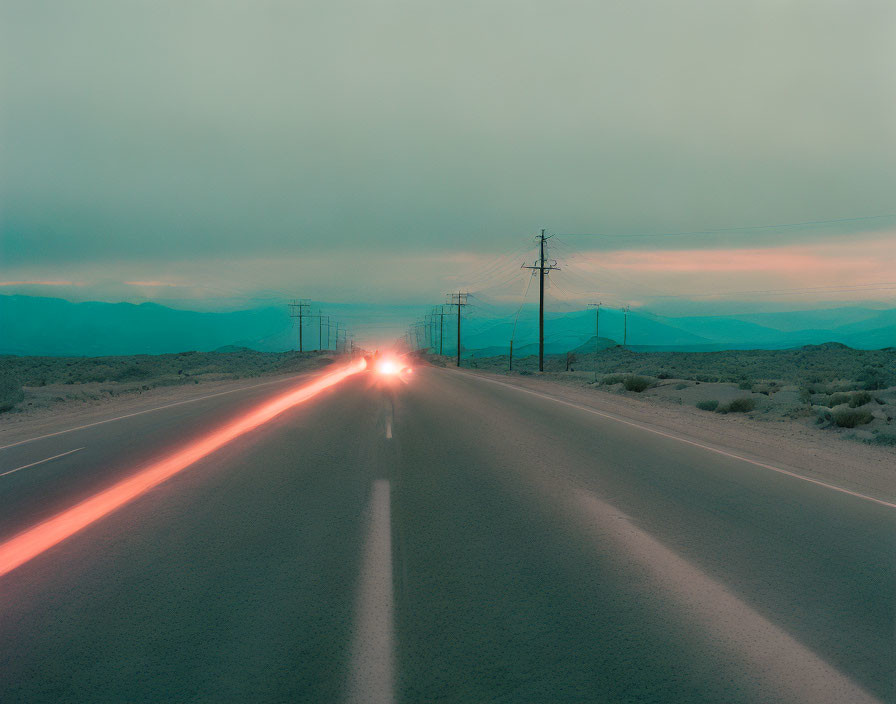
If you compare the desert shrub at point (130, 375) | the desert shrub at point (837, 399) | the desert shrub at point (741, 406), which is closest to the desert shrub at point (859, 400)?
the desert shrub at point (837, 399)

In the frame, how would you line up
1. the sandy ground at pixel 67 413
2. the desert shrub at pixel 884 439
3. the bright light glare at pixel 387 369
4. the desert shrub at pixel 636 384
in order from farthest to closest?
the bright light glare at pixel 387 369 → the desert shrub at pixel 636 384 → the sandy ground at pixel 67 413 → the desert shrub at pixel 884 439

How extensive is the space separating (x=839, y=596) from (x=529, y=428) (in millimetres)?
8694

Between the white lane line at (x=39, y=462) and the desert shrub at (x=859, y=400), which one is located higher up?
the desert shrub at (x=859, y=400)

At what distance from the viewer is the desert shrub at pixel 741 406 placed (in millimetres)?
18172

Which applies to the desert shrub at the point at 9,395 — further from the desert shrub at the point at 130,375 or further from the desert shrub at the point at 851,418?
the desert shrub at the point at 851,418

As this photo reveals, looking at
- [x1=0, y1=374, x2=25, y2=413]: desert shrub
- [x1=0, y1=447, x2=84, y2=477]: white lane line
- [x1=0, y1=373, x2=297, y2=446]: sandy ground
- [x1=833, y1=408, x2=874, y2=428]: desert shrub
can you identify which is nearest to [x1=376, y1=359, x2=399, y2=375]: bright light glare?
[x1=0, y1=373, x2=297, y2=446]: sandy ground

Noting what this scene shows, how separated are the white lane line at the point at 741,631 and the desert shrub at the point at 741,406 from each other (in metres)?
13.7

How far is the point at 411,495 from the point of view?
7.56 meters

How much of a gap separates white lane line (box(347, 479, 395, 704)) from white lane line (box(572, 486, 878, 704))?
6.60 feet

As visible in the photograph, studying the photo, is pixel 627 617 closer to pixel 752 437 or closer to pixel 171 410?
pixel 752 437

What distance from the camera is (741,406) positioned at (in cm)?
1822

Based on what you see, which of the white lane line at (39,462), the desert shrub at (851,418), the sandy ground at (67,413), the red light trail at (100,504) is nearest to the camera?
the red light trail at (100,504)

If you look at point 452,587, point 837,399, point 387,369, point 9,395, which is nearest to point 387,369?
point 387,369

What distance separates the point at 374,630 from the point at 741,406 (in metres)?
16.8
